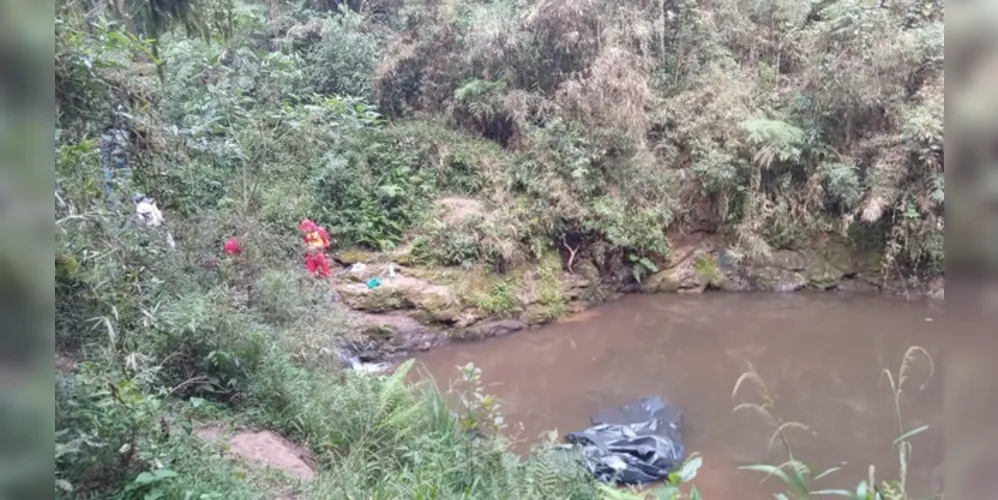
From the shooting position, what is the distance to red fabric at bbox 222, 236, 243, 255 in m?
4.23

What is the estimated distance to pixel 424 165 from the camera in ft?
25.7

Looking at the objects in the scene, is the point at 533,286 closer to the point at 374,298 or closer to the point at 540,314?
the point at 540,314

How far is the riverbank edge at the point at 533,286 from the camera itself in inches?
243

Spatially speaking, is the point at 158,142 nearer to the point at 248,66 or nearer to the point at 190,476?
the point at 190,476

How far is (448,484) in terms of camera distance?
2861 mm

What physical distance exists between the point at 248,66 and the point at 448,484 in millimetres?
6073

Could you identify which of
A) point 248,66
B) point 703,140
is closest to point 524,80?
point 703,140

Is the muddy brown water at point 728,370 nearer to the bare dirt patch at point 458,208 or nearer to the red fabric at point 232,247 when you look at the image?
the bare dirt patch at point 458,208

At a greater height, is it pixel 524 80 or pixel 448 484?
pixel 524 80

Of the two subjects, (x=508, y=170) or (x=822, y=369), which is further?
(x=508, y=170)

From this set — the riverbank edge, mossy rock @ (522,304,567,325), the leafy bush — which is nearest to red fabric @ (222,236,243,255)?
the riverbank edge
